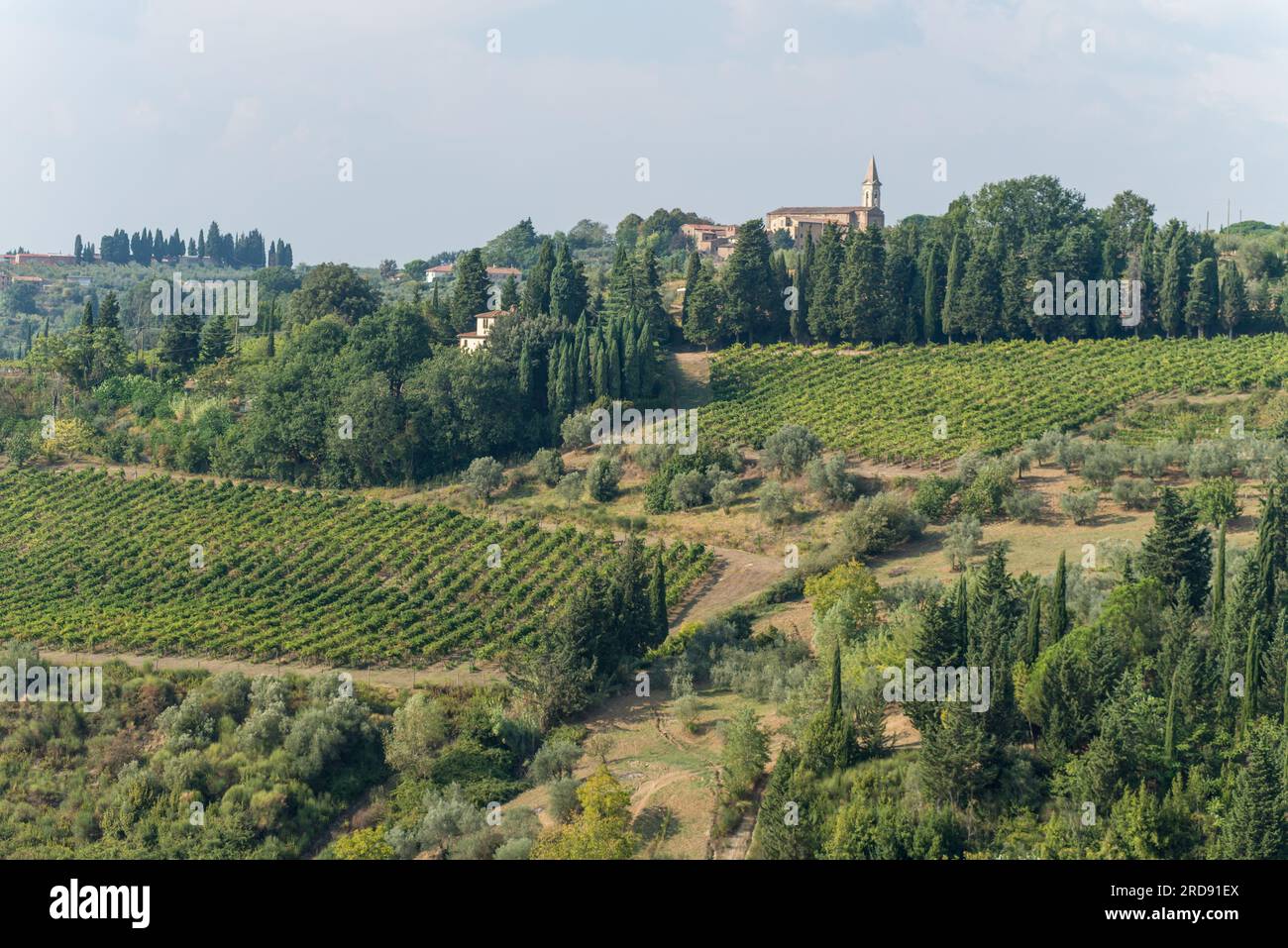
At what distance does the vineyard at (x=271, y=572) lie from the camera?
134ft

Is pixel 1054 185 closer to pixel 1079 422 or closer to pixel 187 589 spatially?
pixel 1079 422

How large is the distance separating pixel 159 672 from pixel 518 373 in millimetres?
25832

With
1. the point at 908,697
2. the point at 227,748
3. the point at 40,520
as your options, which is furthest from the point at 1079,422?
the point at 40,520

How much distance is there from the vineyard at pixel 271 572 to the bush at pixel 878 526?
193 inches

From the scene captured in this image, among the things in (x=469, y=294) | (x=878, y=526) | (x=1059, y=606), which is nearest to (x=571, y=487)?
(x=878, y=526)

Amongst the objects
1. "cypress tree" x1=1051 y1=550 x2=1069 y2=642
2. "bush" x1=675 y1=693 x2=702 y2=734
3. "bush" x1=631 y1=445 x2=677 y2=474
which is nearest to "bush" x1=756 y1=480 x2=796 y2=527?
"bush" x1=631 y1=445 x2=677 y2=474

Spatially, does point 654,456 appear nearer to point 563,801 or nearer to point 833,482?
point 833,482

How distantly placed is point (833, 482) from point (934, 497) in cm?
376

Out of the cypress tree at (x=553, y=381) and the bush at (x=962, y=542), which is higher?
the cypress tree at (x=553, y=381)

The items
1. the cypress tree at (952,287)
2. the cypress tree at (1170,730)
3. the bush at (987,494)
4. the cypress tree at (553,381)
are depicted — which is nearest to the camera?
the cypress tree at (1170,730)

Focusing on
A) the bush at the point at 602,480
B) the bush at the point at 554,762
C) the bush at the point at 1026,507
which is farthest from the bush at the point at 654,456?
the bush at the point at 554,762

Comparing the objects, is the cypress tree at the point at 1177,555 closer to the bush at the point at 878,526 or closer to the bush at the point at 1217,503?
the bush at the point at 1217,503

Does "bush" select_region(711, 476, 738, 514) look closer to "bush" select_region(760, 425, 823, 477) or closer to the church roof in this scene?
"bush" select_region(760, 425, 823, 477)

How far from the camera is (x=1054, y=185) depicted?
75.2 m
